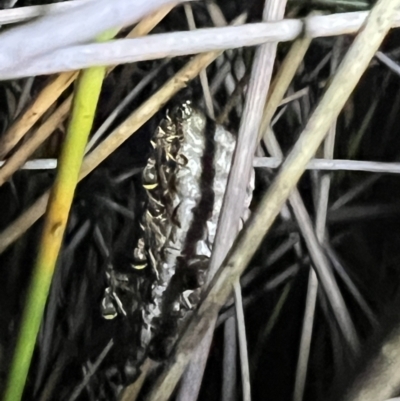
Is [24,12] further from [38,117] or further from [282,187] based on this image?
[282,187]

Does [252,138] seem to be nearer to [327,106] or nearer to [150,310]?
[327,106]

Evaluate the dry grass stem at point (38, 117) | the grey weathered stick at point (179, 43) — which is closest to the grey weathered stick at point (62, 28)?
the grey weathered stick at point (179, 43)

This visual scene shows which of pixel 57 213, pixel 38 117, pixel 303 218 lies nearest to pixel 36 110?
pixel 38 117

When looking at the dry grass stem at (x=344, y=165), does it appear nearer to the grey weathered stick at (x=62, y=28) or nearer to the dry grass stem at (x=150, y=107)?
the dry grass stem at (x=150, y=107)

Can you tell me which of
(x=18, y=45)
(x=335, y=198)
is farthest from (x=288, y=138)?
(x=18, y=45)

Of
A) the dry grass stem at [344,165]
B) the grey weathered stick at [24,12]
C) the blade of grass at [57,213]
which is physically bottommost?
the blade of grass at [57,213]

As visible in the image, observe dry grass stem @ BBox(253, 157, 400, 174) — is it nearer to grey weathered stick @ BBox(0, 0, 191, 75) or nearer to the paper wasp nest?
the paper wasp nest
